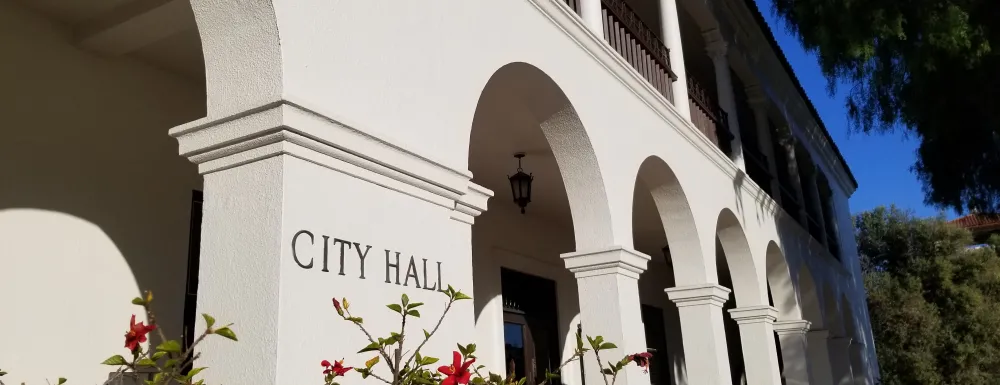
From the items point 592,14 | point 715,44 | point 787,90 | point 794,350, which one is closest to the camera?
point 592,14

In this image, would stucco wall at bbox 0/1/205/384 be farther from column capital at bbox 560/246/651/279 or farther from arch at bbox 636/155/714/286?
arch at bbox 636/155/714/286

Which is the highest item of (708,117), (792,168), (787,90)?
(787,90)

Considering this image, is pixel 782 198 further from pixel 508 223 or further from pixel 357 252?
pixel 357 252

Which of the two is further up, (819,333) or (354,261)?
(819,333)

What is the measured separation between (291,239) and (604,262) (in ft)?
11.3

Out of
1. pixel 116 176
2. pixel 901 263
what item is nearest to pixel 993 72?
pixel 116 176

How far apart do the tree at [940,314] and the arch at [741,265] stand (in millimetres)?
13013

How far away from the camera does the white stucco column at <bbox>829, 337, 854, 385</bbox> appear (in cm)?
1568

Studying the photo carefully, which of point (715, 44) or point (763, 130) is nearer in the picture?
point (715, 44)

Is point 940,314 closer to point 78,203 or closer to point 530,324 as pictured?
point 530,324

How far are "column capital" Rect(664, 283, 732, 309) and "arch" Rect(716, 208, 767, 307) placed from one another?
2.14m

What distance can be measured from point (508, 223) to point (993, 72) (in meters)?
5.78

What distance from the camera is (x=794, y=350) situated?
38.3 feet

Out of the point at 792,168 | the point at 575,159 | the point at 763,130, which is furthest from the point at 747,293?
the point at 792,168
